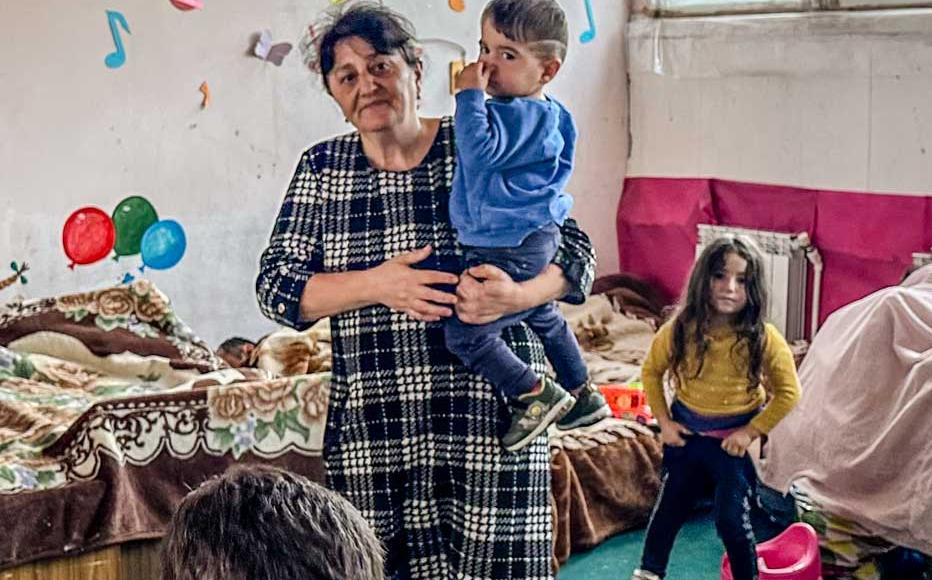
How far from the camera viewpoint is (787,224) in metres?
5.31

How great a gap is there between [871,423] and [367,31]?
6.83 feet

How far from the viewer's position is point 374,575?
4.77 ft

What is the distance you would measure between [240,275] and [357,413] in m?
3.02

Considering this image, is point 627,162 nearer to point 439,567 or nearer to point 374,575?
point 439,567

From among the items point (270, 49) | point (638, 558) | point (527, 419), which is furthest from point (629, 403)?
point (527, 419)

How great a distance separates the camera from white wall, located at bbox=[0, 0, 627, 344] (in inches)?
191

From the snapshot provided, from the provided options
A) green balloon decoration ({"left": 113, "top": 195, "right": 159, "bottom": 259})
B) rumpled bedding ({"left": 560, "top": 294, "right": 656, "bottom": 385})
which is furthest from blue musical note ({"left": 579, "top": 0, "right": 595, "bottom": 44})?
green balloon decoration ({"left": 113, "top": 195, "right": 159, "bottom": 259})

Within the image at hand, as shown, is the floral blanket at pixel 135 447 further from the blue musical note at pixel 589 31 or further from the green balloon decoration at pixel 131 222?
the blue musical note at pixel 589 31

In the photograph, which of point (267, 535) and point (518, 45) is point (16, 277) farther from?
point (267, 535)

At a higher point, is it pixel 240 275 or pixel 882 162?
pixel 882 162

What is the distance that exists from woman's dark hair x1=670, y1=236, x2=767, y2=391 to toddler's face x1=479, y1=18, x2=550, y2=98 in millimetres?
1078

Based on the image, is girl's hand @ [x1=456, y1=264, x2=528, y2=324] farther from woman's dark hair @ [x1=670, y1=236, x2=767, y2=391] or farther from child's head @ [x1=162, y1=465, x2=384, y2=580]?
woman's dark hair @ [x1=670, y1=236, x2=767, y2=391]

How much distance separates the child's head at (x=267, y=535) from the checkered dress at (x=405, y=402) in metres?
0.87

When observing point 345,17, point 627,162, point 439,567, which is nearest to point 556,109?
point 345,17
